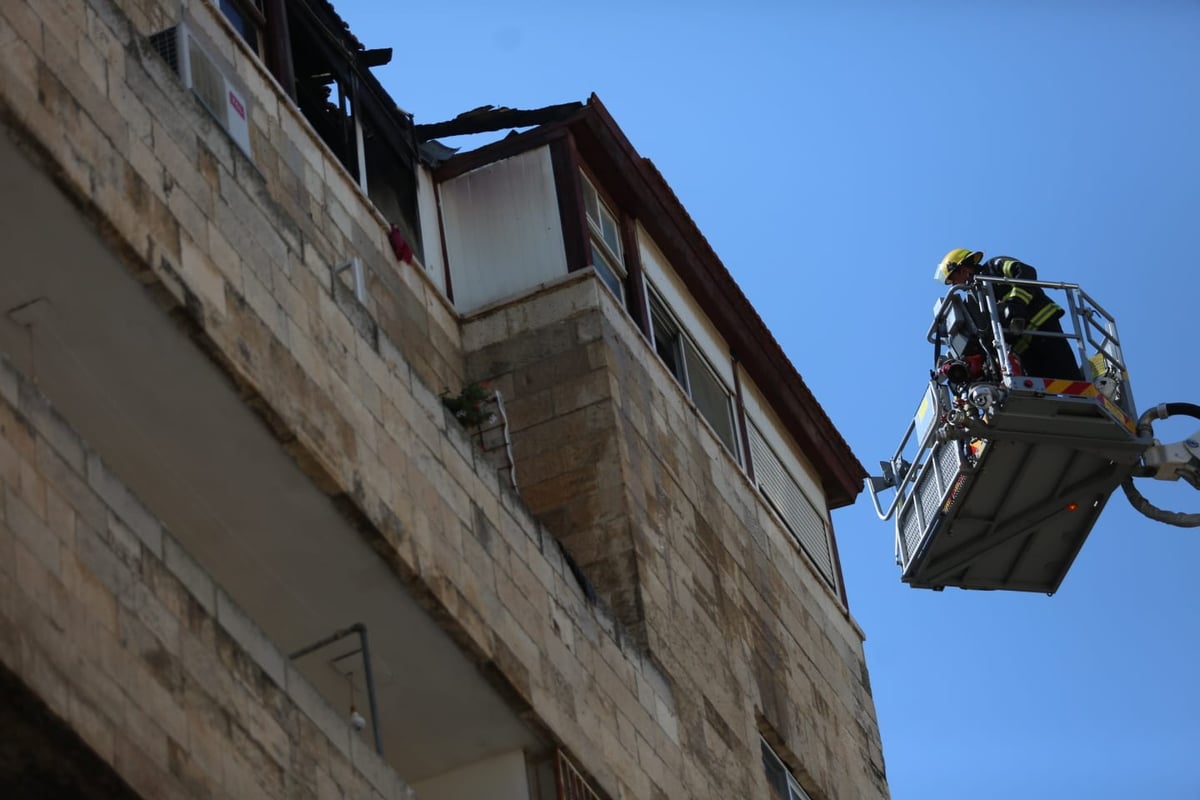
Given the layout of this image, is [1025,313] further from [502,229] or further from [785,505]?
[502,229]

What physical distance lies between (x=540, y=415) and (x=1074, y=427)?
521cm

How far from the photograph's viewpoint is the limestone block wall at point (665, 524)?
21.7 metres

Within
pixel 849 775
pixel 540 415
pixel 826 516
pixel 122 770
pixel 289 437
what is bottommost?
pixel 122 770

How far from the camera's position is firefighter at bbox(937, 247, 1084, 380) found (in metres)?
24.7

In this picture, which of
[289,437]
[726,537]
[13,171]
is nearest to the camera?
[13,171]

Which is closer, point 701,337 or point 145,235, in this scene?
point 145,235

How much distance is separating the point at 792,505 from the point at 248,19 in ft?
26.7

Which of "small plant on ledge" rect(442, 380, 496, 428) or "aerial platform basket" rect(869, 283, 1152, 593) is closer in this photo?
"small plant on ledge" rect(442, 380, 496, 428)

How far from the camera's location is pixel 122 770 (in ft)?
41.4

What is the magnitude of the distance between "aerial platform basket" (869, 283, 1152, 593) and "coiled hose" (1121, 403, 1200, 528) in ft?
0.40

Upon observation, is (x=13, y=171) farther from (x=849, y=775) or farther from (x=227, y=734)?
(x=849, y=775)

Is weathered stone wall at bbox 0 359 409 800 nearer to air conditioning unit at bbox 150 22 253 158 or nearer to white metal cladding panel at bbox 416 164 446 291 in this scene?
air conditioning unit at bbox 150 22 253 158

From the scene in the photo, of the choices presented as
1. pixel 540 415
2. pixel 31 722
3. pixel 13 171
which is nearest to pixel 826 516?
pixel 540 415

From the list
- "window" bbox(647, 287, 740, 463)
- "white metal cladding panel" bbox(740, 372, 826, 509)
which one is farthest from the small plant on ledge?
"white metal cladding panel" bbox(740, 372, 826, 509)
